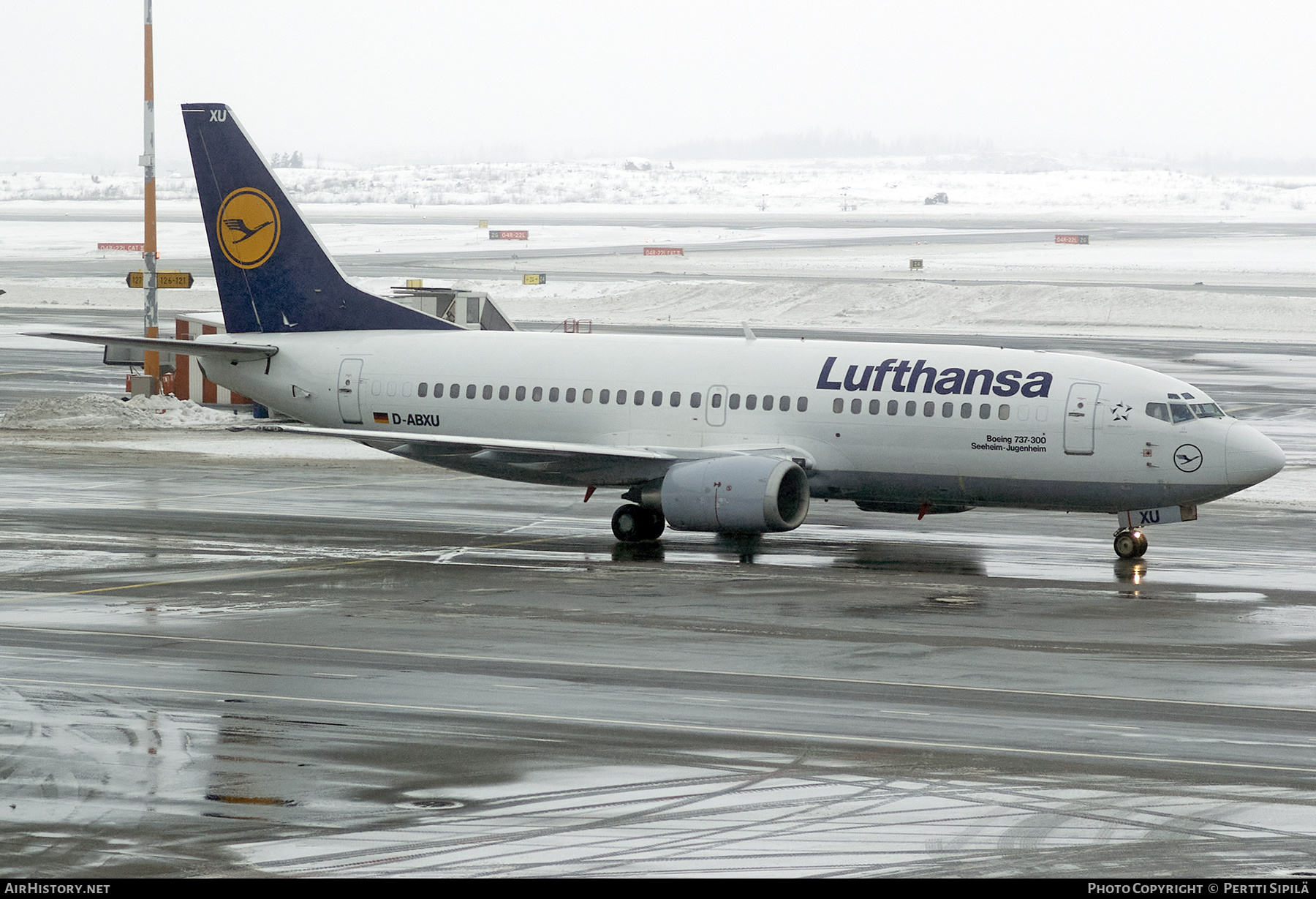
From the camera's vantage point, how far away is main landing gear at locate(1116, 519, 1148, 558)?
96.4 feet

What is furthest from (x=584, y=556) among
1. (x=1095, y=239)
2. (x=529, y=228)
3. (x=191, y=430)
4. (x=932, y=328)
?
(x=529, y=228)

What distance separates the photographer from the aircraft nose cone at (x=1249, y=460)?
2816 cm

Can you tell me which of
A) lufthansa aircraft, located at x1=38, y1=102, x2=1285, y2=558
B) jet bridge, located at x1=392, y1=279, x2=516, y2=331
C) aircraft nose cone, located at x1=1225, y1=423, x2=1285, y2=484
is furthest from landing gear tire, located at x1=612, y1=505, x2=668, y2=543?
jet bridge, located at x1=392, y1=279, x2=516, y2=331

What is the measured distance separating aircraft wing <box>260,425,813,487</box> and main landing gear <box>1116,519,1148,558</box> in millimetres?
5701

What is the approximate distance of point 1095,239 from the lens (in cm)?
15538

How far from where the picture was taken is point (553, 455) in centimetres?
3025

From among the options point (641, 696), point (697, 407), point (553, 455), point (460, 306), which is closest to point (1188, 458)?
point (697, 407)

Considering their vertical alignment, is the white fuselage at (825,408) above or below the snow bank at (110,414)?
above

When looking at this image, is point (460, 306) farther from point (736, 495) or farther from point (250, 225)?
point (736, 495)

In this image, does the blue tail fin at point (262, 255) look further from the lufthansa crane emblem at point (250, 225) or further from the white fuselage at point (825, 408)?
the white fuselage at point (825, 408)

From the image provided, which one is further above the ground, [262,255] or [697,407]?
[262,255]

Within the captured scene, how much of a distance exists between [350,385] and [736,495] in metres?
9.54

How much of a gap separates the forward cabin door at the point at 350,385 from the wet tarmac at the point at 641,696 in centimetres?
228

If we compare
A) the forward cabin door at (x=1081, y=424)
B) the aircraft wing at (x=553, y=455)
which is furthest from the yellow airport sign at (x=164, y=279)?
the forward cabin door at (x=1081, y=424)
